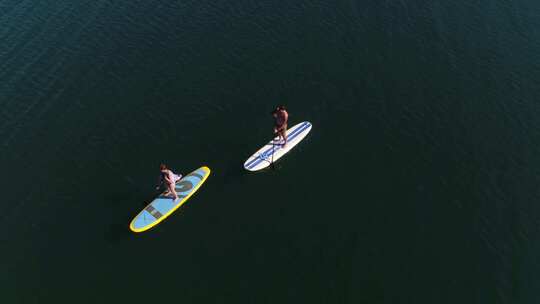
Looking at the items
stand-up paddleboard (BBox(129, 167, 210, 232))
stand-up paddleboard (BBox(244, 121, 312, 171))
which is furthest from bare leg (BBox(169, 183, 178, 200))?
stand-up paddleboard (BBox(244, 121, 312, 171))

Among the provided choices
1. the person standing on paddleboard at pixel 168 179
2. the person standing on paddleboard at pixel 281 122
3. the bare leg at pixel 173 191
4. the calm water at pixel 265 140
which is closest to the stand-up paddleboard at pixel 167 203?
the bare leg at pixel 173 191

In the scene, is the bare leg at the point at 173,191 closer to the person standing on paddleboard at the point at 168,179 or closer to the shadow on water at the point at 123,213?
the person standing on paddleboard at the point at 168,179

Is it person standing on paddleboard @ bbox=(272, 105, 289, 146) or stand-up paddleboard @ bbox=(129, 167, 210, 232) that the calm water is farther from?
person standing on paddleboard @ bbox=(272, 105, 289, 146)

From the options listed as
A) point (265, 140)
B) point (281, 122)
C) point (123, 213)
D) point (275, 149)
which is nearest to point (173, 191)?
point (123, 213)

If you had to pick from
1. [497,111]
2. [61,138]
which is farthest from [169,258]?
[497,111]

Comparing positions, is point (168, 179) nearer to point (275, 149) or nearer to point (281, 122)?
point (275, 149)

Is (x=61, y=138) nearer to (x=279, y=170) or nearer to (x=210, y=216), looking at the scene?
(x=210, y=216)
